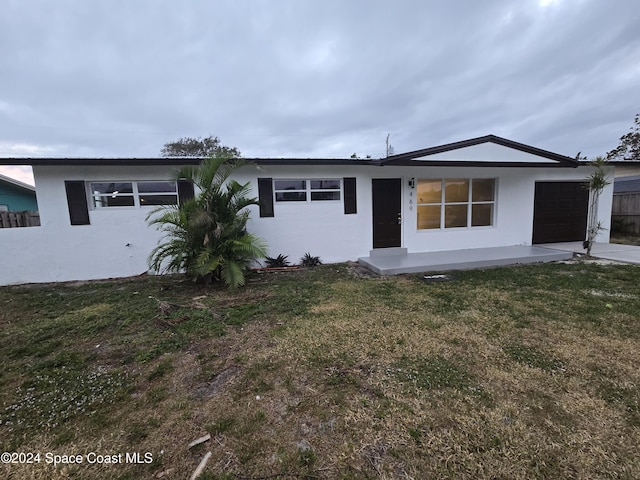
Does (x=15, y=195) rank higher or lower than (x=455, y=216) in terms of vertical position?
higher

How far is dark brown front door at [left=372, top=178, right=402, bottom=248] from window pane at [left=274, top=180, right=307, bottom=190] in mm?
1980

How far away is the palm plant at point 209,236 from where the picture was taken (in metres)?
5.37

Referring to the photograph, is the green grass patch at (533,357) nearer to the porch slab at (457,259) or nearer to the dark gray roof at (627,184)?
the porch slab at (457,259)

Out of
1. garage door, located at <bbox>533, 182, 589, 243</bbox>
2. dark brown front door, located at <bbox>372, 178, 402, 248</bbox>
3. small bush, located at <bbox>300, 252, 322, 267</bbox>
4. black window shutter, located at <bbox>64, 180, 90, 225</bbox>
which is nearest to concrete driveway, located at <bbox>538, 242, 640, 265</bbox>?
garage door, located at <bbox>533, 182, 589, 243</bbox>

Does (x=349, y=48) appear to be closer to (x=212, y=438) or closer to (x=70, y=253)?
(x=70, y=253)

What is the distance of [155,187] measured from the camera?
6.85 m

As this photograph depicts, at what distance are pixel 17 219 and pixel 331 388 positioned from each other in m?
10.0

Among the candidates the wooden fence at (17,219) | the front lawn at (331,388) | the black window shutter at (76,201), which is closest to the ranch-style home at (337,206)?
the black window shutter at (76,201)

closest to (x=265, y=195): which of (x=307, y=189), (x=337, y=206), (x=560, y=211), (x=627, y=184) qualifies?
(x=307, y=189)

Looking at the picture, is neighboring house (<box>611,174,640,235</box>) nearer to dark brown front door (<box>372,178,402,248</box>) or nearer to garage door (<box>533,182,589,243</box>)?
garage door (<box>533,182,589,243</box>)

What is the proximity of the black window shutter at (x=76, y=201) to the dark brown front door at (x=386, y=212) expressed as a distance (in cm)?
707

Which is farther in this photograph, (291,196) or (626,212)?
(626,212)

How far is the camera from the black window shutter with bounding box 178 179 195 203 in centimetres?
680

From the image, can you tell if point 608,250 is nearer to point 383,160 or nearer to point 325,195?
point 383,160
